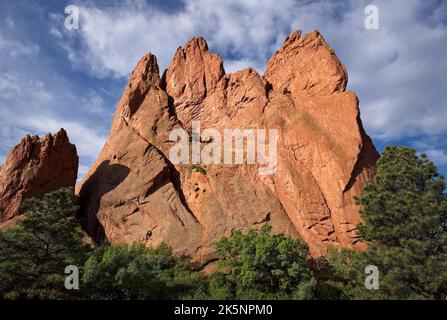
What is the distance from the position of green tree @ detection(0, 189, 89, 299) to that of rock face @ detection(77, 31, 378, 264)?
537 inches

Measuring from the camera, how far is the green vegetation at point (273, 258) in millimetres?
17266

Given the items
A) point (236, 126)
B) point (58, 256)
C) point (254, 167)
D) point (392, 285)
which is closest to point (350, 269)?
point (392, 285)

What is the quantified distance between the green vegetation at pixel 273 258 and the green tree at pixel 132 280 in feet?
0.22

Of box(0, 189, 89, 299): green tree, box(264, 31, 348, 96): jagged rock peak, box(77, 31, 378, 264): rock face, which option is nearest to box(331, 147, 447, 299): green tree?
box(77, 31, 378, 264): rock face

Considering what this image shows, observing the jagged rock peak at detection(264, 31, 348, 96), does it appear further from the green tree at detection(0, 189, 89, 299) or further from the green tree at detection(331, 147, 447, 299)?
the green tree at detection(0, 189, 89, 299)

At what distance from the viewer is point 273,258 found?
22562 millimetres

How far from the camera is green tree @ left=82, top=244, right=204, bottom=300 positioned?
69.8ft

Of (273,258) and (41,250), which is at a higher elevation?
(41,250)

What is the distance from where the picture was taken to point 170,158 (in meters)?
40.4

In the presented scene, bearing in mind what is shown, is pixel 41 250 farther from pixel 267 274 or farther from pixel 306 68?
pixel 306 68

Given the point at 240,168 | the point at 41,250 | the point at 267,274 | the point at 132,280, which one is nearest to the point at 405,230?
the point at 267,274

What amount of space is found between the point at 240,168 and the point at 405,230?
75.3 feet

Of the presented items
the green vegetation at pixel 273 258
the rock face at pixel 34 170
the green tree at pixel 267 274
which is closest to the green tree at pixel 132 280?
the green vegetation at pixel 273 258

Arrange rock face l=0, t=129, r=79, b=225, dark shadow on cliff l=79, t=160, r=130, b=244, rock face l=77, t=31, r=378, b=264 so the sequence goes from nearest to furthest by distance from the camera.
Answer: rock face l=0, t=129, r=79, b=225, rock face l=77, t=31, r=378, b=264, dark shadow on cliff l=79, t=160, r=130, b=244
